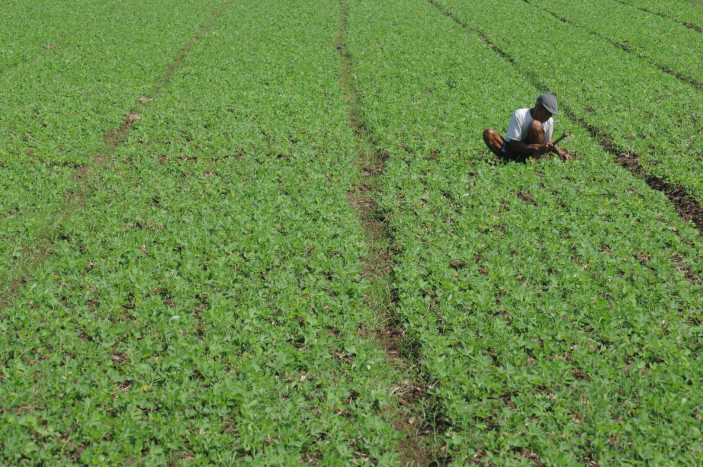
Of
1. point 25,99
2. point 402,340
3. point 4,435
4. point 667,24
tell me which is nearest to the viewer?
point 4,435

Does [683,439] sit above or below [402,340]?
above

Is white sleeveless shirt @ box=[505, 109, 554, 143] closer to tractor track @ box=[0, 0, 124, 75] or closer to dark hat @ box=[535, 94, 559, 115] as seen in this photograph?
dark hat @ box=[535, 94, 559, 115]

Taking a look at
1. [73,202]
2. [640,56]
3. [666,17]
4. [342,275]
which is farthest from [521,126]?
[666,17]

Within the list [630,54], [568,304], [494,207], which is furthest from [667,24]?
[568,304]

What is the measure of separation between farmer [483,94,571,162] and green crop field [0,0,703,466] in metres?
0.32

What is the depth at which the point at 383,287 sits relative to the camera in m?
6.85

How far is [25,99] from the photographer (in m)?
12.9

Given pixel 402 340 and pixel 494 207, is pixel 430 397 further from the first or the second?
pixel 494 207

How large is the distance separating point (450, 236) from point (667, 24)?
77.4ft

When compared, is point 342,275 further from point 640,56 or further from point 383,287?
point 640,56

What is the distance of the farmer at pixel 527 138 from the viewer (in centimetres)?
939

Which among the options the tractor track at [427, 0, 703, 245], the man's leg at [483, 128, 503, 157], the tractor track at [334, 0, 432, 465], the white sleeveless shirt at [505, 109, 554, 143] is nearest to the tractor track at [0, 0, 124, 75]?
the tractor track at [334, 0, 432, 465]

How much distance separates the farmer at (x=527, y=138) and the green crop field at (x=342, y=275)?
0.32 m

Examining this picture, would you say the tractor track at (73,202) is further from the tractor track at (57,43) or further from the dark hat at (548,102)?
the dark hat at (548,102)
